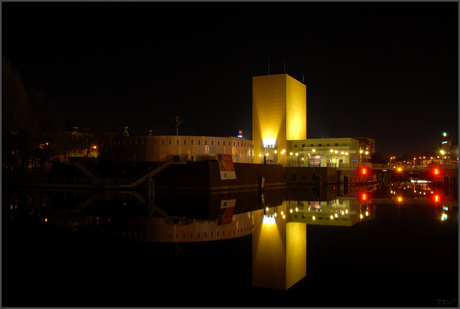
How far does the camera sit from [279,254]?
11867 millimetres

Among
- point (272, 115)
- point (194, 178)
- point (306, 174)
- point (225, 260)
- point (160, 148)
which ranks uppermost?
point (272, 115)

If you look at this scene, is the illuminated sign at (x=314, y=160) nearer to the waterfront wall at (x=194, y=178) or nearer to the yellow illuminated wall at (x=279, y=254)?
the waterfront wall at (x=194, y=178)

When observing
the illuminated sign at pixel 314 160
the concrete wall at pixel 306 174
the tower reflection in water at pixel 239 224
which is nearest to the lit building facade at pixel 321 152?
the illuminated sign at pixel 314 160

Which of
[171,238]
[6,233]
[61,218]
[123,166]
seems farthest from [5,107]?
[171,238]

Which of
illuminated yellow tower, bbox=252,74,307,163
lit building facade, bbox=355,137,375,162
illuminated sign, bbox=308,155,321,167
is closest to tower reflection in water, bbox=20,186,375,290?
illuminated yellow tower, bbox=252,74,307,163

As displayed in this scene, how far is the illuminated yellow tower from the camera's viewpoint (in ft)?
201

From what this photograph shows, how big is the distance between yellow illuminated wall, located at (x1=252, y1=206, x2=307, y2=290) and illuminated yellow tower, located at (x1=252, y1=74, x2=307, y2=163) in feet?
145

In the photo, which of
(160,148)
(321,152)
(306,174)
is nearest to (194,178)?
(160,148)

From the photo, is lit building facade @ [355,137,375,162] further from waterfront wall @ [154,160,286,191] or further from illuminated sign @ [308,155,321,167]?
waterfront wall @ [154,160,286,191]

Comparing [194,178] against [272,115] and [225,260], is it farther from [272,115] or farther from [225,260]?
[272,115]

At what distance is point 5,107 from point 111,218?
23009 mm

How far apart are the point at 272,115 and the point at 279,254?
50.9m

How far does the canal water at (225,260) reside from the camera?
823cm

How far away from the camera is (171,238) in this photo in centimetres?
1420
